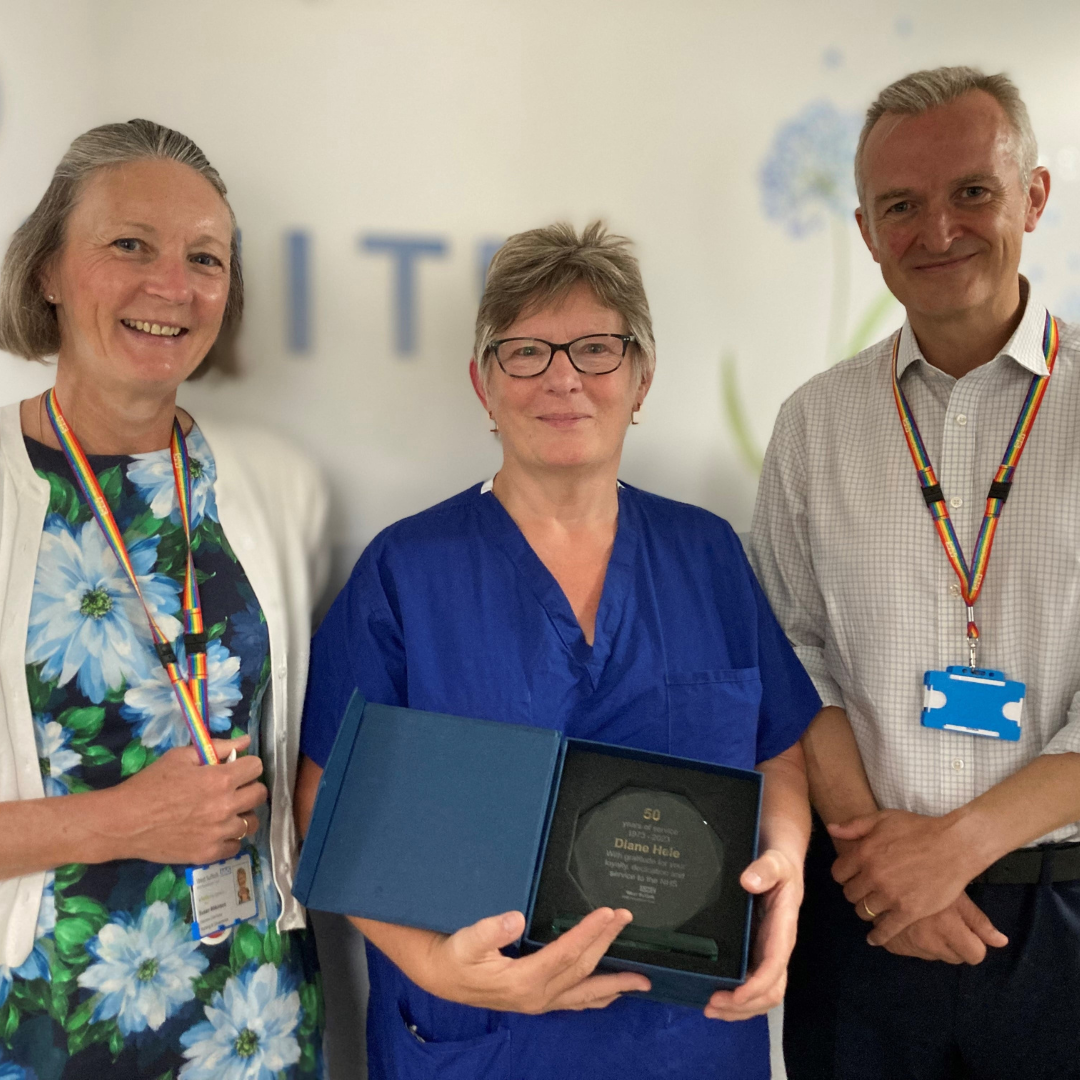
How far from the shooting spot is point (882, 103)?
62.5 inches

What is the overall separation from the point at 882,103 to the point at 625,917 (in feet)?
4.67

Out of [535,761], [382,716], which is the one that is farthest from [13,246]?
[535,761]

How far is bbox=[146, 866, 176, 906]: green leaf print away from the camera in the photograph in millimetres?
1286

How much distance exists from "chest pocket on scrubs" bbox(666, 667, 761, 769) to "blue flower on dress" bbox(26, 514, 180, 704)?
0.77m

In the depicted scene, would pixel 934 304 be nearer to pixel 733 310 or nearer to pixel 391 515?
pixel 733 310

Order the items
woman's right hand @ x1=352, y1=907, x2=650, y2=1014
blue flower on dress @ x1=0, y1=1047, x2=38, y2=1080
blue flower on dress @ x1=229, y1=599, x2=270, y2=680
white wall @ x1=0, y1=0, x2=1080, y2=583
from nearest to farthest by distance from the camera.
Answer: woman's right hand @ x1=352, y1=907, x2=650, y2=1014 < blue flower on dress @ x1=0, y1=1047, x2=38, y2=1080 < blue flower on dress @ x1=229, y1=599, x2=270, y2=680 < white wall @ x1=0, y1=0, x2=1080, y2=583

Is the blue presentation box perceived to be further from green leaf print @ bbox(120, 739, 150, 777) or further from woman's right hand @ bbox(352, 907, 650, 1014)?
green leaf print @ bbox(120, 739, 150, 777)

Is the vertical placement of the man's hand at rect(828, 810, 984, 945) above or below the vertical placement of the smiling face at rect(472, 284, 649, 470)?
below

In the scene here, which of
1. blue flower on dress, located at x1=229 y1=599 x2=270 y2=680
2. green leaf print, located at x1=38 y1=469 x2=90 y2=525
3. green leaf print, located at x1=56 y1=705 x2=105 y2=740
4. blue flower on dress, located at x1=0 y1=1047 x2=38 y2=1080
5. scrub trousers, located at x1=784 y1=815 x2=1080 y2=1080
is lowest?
scrub trousers, located at x1=784 y1=815 x2=1080 y2=1080

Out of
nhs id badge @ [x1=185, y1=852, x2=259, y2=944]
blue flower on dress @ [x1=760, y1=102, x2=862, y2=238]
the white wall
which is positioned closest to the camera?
nhs id badge @ [x1=185, y1=852, x2=259, y2=944]

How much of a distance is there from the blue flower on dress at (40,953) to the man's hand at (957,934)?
1282 millimetres

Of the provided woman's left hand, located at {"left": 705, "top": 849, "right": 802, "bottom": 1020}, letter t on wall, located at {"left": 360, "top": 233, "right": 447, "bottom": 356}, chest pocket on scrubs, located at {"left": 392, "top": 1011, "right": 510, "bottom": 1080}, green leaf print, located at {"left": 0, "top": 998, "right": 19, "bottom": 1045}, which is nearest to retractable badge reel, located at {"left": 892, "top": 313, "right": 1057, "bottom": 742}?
woman's left hand, located at {"left": 705, "top": 849, "right": 802, "bottom": 1020}

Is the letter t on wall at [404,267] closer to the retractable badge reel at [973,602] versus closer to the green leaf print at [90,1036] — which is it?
the retractable badge reel at [973,602]

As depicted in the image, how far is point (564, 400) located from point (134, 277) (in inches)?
26.5
